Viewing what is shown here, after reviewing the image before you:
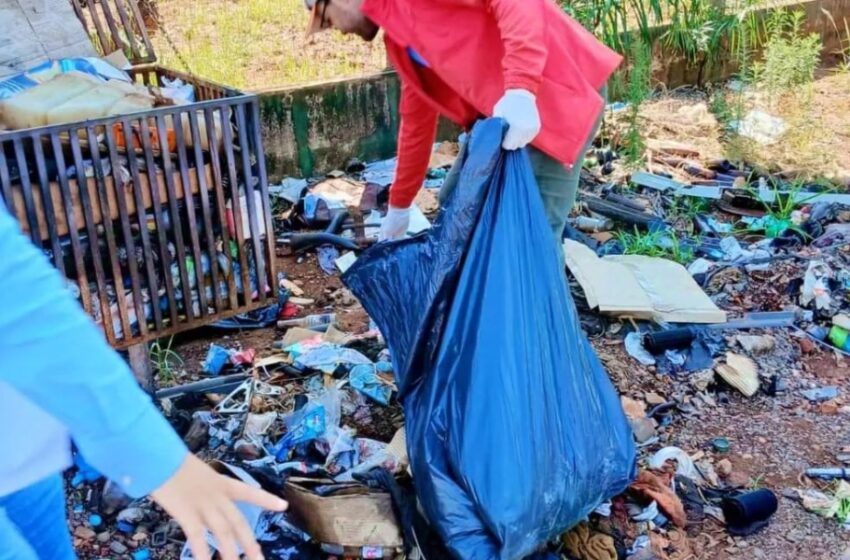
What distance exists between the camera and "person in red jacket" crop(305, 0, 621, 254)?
222cm

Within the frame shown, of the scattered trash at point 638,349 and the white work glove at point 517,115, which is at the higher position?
the white work glove at point 517,115

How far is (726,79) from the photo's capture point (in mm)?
6609

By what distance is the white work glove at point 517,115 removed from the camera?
221 centimetres

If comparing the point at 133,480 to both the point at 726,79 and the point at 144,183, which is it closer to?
the point at 144,183

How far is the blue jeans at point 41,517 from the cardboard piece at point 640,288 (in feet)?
8.25

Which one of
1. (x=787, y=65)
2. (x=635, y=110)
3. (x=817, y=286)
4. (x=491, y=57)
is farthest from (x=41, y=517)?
(x=787, y=65)

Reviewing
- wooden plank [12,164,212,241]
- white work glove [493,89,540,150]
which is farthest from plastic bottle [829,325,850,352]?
wooden plank [12,164,212,241]

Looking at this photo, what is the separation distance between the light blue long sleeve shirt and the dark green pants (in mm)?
1760

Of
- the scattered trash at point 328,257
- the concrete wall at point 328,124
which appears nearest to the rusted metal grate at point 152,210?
the scattered trash at point 328,257

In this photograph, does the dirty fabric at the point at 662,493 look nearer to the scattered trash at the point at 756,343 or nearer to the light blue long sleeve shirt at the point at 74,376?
the scattered trash at the point at 756,343

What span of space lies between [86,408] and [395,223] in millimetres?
2317

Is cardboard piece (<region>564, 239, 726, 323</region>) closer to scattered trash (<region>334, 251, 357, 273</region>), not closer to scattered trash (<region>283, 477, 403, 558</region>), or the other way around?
scattered trash (<region>334, 251, 357, 273</region>)

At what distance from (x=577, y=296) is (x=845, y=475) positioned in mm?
1252

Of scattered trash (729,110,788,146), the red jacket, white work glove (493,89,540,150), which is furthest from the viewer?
scattered trash (729,110,788,146)
